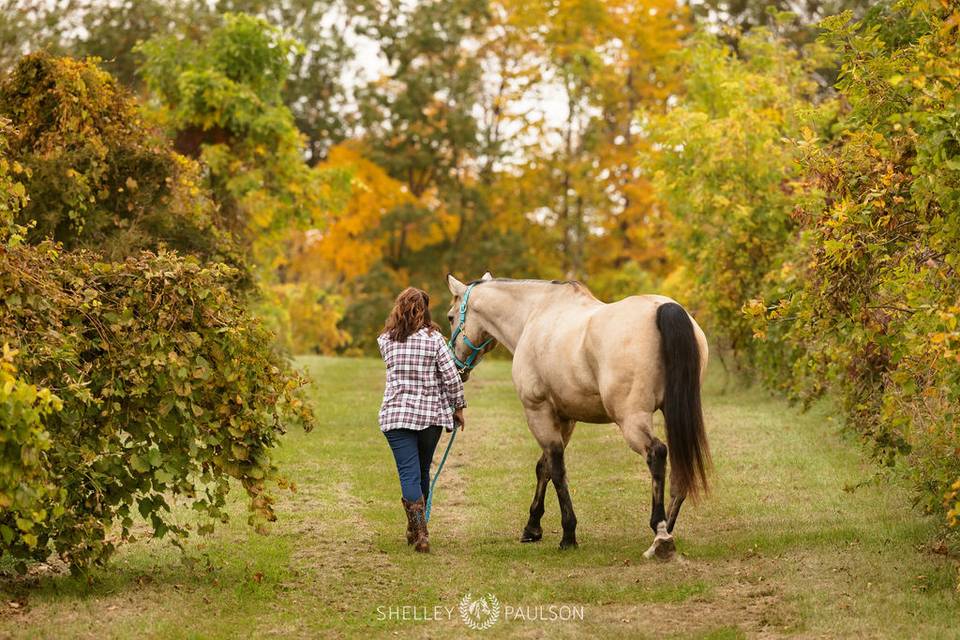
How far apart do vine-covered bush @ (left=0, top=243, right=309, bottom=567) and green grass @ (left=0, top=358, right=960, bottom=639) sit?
554mm

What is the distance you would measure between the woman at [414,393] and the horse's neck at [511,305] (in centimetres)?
100

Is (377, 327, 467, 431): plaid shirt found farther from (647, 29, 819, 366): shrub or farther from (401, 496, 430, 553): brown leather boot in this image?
(647, 29, 819, 366): shrub

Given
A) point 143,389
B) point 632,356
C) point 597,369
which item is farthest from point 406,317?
point 143,389

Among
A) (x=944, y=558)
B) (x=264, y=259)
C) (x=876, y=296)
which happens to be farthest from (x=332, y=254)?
(x=944, y=558)

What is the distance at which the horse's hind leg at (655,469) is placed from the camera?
26.8 feet

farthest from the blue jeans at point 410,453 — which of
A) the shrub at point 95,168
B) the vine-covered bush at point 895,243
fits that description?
the shrub at point 95,168

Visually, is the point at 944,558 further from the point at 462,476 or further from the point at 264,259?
the point at 264,259

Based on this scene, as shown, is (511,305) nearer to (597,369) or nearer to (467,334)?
(467,334)

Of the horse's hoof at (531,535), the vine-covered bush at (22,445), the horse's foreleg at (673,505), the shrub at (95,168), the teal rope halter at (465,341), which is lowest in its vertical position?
the horse's hoof at (531,535)

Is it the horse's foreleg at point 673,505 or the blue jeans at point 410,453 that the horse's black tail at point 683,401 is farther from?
the blue jeans at point 410,453

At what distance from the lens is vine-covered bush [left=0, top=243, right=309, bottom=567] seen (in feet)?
23.9

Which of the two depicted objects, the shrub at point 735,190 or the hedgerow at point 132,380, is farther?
the shrub at point 735,190

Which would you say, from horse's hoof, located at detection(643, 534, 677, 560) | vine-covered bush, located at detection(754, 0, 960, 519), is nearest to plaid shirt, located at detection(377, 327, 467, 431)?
horse's hoof, located at detection(643, 534, 677, 560)

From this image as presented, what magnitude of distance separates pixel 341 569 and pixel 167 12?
32.1 meters
